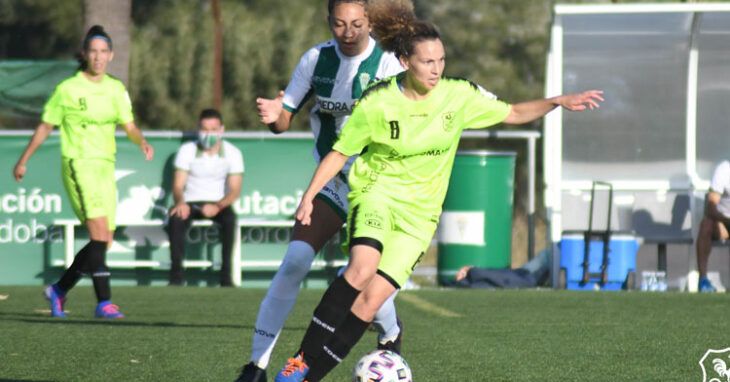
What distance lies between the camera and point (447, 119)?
19.0 feet

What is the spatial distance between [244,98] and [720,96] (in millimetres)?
18898

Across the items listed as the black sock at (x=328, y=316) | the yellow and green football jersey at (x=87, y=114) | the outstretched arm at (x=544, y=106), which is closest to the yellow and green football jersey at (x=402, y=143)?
the outstretched arm at (x=544, y=106)

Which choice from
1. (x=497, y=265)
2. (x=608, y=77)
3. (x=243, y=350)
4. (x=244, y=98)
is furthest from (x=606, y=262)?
(x=244, y=98)

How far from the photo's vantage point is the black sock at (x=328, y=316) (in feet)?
17.7

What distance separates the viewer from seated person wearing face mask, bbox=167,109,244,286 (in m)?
14.0

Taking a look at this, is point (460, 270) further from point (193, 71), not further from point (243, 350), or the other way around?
point (193, 71)

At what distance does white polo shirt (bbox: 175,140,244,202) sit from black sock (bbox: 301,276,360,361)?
28.9ft

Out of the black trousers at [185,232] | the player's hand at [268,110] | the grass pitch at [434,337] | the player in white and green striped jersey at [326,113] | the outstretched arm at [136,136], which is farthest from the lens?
the black trousers at [185,232]

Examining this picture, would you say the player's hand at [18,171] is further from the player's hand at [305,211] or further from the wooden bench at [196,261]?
the player's hand at [305,211]

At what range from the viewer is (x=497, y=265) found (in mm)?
14633

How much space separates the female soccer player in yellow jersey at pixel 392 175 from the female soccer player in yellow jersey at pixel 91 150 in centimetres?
434

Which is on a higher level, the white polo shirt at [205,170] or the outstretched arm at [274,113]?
the outstretched arm at [274,113]

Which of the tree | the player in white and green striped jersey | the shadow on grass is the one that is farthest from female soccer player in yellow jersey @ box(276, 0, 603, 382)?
the tree

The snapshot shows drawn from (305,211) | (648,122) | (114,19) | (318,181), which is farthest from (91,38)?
(114,19)
